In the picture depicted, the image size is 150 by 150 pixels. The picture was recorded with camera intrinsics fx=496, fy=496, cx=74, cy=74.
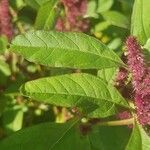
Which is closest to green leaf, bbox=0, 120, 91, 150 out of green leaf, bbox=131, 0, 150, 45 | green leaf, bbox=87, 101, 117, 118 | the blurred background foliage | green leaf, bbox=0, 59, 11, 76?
green leaf, bbox=87, 101, 117, 118

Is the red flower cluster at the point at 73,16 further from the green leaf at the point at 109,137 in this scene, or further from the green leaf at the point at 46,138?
the green leaf at the point at 46,138

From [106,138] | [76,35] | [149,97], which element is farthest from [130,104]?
[106,138]

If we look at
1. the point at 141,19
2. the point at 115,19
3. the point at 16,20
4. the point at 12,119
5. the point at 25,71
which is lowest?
the point at 12,119

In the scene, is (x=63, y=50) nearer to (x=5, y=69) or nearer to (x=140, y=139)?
(x=140, y=139)

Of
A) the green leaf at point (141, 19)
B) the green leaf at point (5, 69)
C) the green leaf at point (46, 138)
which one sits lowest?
the green leaf at point (5, 69)

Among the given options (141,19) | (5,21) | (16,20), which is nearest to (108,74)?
(141,19)

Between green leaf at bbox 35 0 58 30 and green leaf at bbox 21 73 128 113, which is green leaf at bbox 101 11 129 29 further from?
green leaf at bbox 21 73 128 113

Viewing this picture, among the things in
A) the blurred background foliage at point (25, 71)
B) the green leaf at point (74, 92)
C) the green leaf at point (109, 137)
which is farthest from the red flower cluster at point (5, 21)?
the green leaf at point (74, 92)
